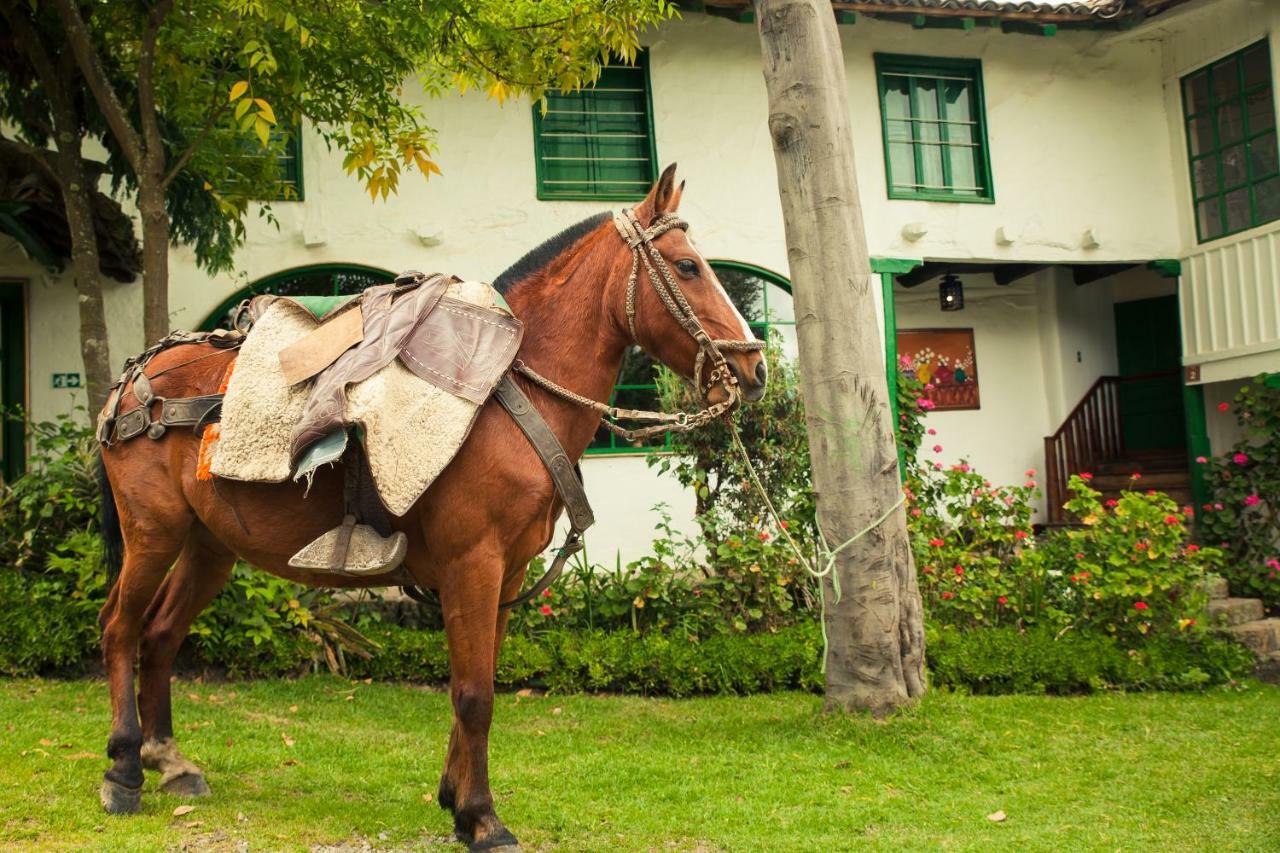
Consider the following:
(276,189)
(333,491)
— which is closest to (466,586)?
(333,491)

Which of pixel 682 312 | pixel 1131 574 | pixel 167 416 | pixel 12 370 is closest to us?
pixel 682 312

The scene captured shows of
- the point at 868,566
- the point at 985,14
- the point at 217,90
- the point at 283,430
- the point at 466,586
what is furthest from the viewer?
the point at 985,14

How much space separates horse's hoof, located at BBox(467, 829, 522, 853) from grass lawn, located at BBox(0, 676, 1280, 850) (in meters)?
0.25

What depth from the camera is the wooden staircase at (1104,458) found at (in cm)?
1250

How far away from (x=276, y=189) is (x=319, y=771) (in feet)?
16.6

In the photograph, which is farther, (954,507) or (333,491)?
(954,507)

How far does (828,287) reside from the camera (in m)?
5.96

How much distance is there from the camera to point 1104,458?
43.0ft

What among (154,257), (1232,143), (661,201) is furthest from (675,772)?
(1232,143)

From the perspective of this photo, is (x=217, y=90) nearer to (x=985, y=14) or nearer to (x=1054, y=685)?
(x=1054, y=685)

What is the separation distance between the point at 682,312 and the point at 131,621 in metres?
2.64

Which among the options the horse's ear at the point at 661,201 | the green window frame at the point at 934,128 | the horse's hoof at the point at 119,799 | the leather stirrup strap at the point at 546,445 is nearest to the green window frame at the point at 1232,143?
the green window frame at the point at 934,128

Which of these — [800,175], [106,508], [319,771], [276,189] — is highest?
[276,189]

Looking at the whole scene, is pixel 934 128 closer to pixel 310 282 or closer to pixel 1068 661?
pixel 1068 661
